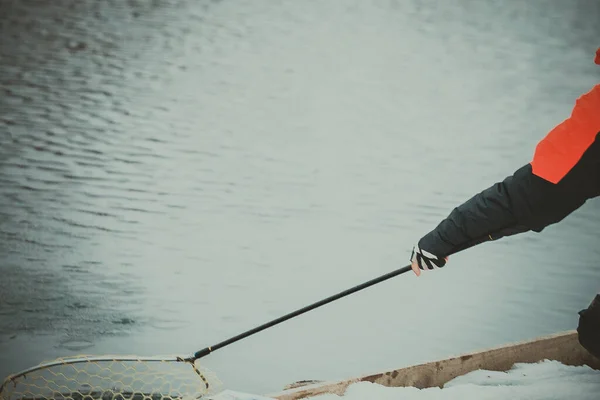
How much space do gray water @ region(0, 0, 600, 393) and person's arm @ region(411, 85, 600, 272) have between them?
1137 mm

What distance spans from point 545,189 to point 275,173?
2572mm

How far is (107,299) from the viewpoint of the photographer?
7.45 feet

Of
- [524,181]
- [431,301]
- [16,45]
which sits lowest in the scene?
[431,301]

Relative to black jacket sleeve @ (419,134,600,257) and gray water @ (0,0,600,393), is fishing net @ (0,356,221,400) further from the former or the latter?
black jacket sleeve @ (419,134,600,257)

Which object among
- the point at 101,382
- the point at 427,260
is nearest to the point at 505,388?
the point at 427,260

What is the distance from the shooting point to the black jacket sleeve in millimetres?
982

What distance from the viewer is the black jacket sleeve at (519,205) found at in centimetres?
98

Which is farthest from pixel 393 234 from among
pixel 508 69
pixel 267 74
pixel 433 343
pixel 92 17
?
pixel 92 17

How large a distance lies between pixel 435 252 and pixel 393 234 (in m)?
1.60

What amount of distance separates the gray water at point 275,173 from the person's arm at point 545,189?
3.73ft

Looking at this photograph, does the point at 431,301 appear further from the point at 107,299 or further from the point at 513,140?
the point at 513,140

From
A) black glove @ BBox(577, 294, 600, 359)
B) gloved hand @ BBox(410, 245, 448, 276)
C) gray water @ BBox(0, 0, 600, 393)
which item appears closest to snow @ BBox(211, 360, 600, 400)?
black glove @ BBox(577, 294, 600, 359)

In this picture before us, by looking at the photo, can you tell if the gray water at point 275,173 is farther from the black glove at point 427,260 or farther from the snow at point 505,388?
the black glove at point 427,260

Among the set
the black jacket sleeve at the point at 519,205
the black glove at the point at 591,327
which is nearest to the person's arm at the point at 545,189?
the black jacket sleeve at the point at 519,205
